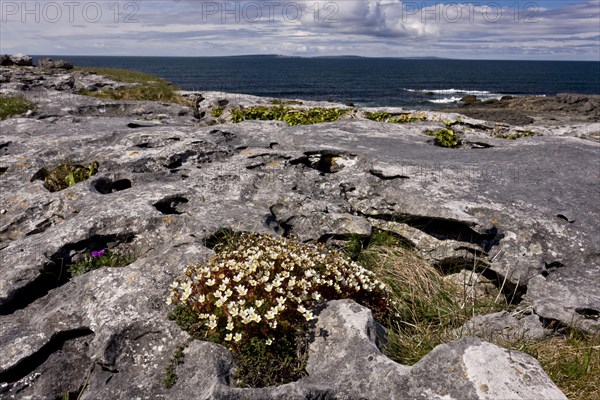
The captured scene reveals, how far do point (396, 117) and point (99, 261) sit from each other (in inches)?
527

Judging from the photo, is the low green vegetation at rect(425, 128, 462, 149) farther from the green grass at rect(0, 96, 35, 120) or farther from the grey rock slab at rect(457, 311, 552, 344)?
the green grass at rect(0, 96, 35, 120)

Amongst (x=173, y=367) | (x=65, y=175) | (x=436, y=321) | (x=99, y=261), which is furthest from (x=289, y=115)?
(x=173, y=367)

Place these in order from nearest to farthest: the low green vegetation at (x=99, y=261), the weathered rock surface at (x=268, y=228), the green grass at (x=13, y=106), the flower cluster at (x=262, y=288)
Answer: the weathered rock surface at (x=268, y=228), the flower cluster at (x=262, y=288), the low green vegetation at (x=99, y=261), the green grass at (x=13, y=106)

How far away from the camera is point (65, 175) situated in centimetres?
1027

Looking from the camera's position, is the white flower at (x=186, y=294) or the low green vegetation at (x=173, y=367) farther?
the white flower at (x=186, y=294)

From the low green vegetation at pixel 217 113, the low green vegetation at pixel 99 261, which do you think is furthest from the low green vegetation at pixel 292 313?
the low green vegetation at pixel 217 113

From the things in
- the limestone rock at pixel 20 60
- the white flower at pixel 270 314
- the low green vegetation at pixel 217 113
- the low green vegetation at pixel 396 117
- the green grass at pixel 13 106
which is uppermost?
the limestone rock at pixel 20 60

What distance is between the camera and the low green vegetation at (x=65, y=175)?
395 inches

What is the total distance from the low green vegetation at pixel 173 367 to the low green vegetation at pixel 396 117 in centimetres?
1336

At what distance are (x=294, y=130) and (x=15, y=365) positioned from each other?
8.85 m

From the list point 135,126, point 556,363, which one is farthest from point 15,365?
point 135,126

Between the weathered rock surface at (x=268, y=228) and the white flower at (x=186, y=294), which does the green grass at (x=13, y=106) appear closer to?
the weathered rock surface at (x=268, y=228)

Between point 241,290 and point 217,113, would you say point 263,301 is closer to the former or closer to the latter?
point 241,290

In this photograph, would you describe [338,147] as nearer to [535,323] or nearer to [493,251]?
[493,251]
